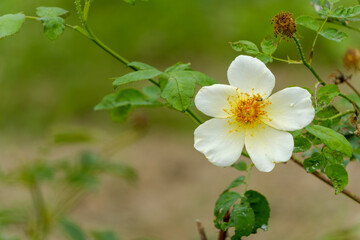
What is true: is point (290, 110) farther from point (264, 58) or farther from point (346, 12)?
point (346, 12)

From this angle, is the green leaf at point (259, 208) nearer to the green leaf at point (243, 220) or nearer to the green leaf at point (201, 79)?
the green leaf at point (243, 220)

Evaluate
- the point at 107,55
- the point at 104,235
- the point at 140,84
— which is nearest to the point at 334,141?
the point at 104,235

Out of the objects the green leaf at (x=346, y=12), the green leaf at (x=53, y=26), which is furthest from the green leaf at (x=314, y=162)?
the green leaf at (x=53, y=26)

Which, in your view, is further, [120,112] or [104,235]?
[104,235]

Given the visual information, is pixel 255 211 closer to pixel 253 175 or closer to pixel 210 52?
pixel 253 175

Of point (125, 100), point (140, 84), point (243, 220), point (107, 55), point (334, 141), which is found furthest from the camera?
point (107, 55)

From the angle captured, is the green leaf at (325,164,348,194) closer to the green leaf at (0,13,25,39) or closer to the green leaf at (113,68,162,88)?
the green leaf at (113,68,162,88)
